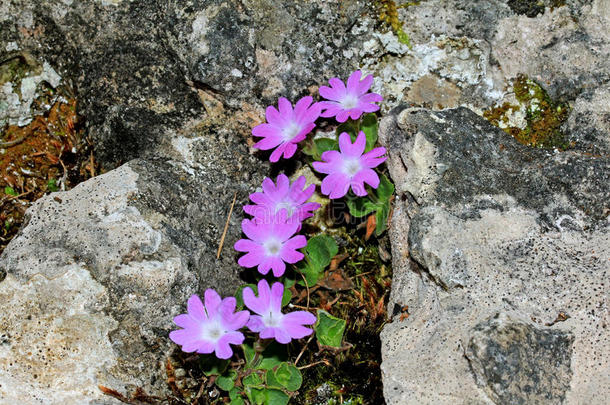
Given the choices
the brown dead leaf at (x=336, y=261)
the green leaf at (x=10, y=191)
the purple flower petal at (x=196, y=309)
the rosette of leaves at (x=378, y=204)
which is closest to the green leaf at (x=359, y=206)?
the rosette of leaves at (x=378, y=204)

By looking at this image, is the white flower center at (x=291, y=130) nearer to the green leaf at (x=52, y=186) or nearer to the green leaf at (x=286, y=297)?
the green leaf at (x=286, y=297)

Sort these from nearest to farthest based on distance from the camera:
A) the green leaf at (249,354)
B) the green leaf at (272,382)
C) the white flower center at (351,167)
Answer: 1. the green leaf at (272,382)
2. the green leaf at (249,354)
3. the white flower center at (351,167)

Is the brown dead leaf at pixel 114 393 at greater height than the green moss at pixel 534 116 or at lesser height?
lesser

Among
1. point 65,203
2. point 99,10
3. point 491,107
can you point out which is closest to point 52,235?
point 65,203

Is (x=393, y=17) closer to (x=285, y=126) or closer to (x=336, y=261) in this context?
(x=285, y=126)

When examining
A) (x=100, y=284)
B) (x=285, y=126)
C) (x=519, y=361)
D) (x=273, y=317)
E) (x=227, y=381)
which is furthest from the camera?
(x=285, y=126)

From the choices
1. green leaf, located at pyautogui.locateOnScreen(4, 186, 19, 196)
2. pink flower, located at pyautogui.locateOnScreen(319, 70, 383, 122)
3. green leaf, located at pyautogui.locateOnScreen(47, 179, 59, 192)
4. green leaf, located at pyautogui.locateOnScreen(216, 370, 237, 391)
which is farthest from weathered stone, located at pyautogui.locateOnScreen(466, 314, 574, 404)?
green leaf, located at pyautogui.locateOnScreen(4, 186, 19, 196)

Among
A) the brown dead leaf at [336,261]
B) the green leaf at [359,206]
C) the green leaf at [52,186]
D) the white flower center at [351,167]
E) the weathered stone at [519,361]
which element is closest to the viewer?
the weathered stone at [519,361]

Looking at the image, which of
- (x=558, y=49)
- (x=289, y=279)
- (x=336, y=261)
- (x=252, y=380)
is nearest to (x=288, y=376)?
(x=252, y=380)
